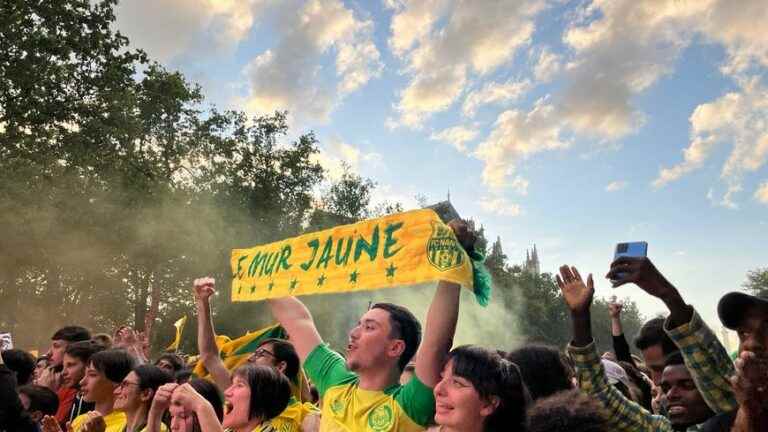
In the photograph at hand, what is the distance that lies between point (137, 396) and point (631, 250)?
3.30 meters

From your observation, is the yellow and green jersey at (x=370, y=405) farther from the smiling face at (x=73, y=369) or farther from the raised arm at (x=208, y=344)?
the smiling face at (x=73, y=369)

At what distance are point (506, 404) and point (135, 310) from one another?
28.0 metres

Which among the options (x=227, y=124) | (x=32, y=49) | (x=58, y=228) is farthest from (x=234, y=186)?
(x=32, y=49)

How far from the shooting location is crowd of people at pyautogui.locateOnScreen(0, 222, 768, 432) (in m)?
2.37

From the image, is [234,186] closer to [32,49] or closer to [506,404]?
[32,49]

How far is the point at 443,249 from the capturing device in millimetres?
3164

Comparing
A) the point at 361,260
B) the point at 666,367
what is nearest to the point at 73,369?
the point at 361,260

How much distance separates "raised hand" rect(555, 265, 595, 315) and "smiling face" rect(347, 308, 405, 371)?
89 centimetres

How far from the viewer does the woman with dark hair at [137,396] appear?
13.4ft

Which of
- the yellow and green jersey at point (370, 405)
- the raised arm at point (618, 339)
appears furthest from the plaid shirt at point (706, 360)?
the raised arm at point (618, 339)

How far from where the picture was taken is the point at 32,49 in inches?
616

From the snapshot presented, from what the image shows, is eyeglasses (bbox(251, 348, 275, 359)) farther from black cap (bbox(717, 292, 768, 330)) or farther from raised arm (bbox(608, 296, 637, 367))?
raised arm (bbox(608, 296, 637, 367))

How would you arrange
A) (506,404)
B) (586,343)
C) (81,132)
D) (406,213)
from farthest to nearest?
(81,132)
(406,213)
(586,343)
(506,404)

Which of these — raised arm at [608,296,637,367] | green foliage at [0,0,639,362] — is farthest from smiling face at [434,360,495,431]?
green foliage at [0,0,639,362]
